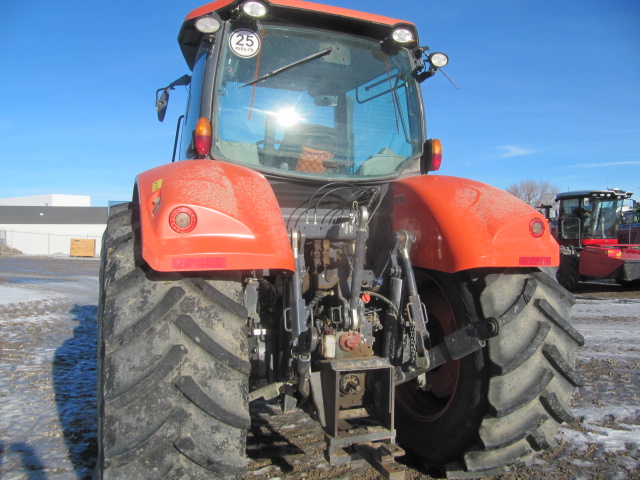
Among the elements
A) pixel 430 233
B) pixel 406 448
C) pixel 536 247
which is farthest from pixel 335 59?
pixel 406 448

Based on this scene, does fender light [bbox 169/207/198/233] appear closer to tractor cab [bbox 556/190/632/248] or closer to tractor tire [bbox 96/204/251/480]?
tractor tire [bbox 96/204/251/480]

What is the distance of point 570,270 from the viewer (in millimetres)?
12656

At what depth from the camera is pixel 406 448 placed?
112 inches

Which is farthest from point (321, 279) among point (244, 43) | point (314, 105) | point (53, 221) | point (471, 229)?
point (53, 221)

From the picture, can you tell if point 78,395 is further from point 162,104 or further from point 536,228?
point 536,228

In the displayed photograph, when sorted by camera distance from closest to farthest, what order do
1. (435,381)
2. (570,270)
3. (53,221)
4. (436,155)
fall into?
(435,381) < (436,155) < (570,270) < (53,221)

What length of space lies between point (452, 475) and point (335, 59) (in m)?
2.37

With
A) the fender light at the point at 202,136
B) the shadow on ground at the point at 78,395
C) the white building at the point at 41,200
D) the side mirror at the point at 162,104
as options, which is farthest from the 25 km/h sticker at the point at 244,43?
the white building at the point at 41,200

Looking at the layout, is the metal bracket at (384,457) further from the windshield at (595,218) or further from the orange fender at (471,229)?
the windshield at (595,218)

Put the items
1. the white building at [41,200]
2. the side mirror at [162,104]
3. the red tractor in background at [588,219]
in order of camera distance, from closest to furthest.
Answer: the side mirror at [162,104], the red tractor in background at [588,219], the white building at [41,200]

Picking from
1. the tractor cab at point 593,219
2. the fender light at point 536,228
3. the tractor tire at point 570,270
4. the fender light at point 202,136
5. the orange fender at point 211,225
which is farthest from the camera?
the tractor cab at point 593,219

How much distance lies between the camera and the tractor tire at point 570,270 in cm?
1265

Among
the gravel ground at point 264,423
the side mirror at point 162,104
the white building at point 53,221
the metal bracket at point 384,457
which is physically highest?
the white building at point 53,221

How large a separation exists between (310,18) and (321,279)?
5.15 feet
